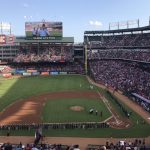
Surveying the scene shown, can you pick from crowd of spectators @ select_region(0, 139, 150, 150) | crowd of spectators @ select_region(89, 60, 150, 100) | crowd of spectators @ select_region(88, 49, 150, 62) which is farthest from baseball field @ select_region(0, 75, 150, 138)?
crowd of spectators @ select_region(88, 49, 150, 62)

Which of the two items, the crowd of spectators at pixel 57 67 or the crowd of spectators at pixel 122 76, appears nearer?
the crowd of spectators at pixel 122 76

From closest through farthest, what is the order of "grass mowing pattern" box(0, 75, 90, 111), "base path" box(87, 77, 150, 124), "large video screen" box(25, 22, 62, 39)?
"base path" box(87, 77, 150, 124) < "grass mowing pattern" box(0, 75, 90, 111) < "large video screen" box(25, 22, 62, 39)

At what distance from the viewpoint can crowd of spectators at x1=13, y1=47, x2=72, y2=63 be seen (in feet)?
334

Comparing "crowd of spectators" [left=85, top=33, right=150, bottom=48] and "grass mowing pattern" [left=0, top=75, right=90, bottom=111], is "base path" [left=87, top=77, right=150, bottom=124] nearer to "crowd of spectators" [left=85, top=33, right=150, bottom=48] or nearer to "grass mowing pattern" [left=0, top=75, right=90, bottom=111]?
"grass mowing pattern" [left=0, top=75, right=90, bottom=111]

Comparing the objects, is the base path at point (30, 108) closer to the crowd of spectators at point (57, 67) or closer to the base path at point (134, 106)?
the base path at point (134, 106)

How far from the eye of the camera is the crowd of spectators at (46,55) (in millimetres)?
101662

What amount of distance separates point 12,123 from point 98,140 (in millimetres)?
12029

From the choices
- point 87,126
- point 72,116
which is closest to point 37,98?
point 72,116

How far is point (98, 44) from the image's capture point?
10925 centimetres

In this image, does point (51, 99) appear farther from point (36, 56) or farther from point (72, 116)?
point (36, 56)

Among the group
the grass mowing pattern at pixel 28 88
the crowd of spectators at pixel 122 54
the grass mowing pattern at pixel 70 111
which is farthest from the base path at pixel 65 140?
the crowd of spectators at pixel 122 54

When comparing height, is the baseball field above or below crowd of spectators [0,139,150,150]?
below

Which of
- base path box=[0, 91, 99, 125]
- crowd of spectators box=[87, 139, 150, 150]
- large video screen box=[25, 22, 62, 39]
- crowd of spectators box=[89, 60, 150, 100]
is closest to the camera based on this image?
crowd of spectators box=[87, 139, 150, 150]

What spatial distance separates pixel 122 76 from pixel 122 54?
2039 cm
